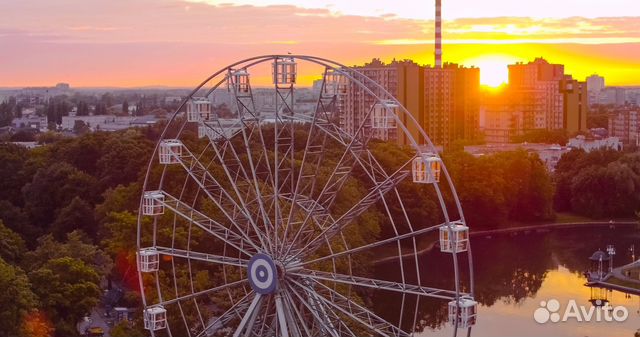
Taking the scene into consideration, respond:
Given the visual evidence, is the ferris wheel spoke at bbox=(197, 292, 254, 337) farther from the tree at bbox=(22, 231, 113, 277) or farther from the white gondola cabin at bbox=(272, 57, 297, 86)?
the tree at bbox=(22, 231, 113, 277)

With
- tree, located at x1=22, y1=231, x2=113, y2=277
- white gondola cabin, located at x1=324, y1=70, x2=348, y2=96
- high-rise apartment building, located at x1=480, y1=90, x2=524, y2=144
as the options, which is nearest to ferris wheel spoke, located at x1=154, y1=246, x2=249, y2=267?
white gondola cabin, located at x1=324, y1=70, x2=348, y2=96

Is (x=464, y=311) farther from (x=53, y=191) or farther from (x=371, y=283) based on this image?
A: (x=53, y=191)

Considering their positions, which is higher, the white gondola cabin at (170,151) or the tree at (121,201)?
the white gondola cabin at (170,151)

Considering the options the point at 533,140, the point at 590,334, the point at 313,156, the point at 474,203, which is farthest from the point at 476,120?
the point at 590,334

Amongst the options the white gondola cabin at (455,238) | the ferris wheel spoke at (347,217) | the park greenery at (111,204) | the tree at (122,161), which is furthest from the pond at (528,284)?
the tree at (122,161)

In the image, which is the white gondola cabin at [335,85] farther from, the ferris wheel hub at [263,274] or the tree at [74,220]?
the tree at [74,220]

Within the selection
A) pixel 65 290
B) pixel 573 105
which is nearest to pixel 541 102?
pixel 573 105

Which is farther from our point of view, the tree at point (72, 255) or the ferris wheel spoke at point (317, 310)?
the tree at point (72, 255)
